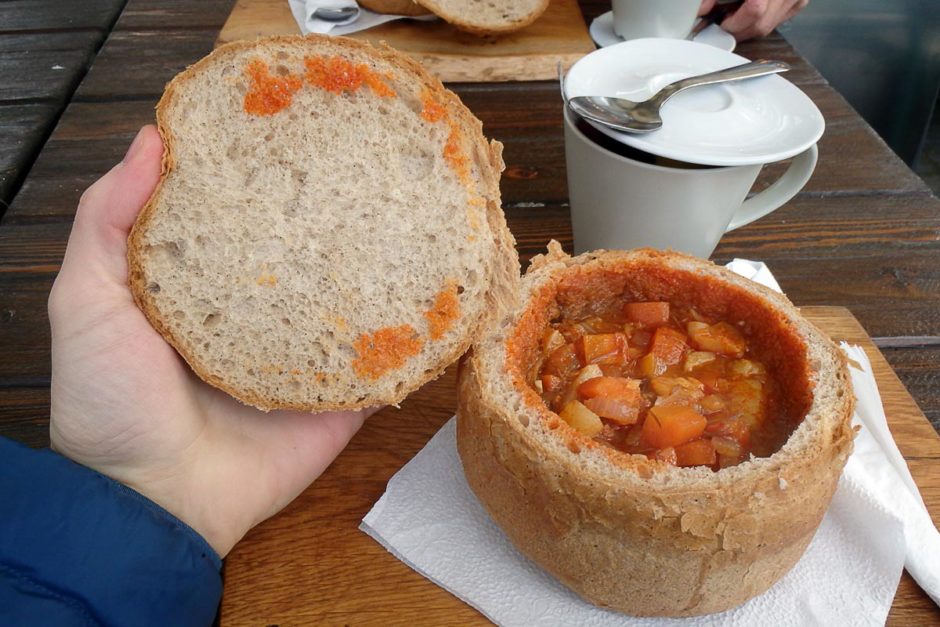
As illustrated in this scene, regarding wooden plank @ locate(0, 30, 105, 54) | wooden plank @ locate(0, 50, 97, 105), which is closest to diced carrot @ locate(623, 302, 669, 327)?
wooden plank @ locate(0, 50, 97, 105)

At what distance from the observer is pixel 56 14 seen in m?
3.21

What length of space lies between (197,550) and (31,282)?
108cm

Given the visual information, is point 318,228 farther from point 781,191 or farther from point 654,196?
point 781,191

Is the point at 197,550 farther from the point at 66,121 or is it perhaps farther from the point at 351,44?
the point at 66,121

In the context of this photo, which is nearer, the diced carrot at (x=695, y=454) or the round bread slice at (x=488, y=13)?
the diced carrot at (x=695, y=454)

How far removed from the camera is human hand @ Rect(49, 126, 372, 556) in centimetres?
120

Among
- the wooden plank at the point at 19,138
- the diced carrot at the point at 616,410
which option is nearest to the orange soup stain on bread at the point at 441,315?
the diced carrot at the point at 616,410

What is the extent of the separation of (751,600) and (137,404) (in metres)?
1.10

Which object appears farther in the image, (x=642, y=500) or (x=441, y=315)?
(x=441, y=315)

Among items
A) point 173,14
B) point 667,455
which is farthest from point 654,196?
point 173,14

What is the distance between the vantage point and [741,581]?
117 centimetres

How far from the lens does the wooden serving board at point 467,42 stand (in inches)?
108

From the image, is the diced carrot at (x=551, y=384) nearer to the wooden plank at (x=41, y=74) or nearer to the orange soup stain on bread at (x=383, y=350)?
the orange soup stain on bread at (x=383, y=350)

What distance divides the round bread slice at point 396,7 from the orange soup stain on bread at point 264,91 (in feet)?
5.36
